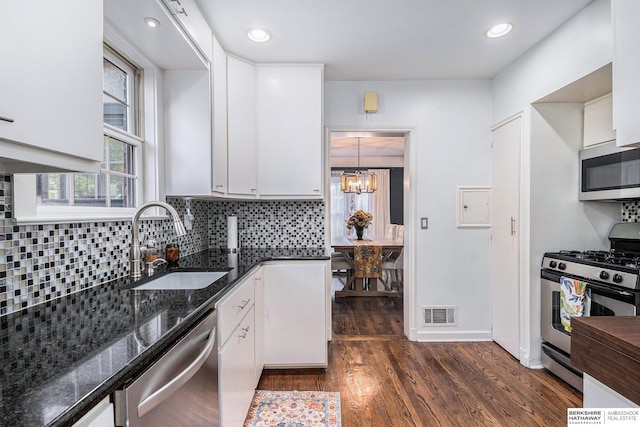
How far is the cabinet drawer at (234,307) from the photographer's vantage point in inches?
55.6

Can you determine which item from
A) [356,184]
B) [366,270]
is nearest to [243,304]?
[366,270]

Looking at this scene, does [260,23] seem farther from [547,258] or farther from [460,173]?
[547,258]

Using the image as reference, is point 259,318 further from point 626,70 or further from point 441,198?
point 626,70

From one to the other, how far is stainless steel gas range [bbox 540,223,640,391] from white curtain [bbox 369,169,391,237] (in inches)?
194

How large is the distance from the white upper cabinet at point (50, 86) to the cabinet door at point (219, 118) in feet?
4.09

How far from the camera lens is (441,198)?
2990 millimetres

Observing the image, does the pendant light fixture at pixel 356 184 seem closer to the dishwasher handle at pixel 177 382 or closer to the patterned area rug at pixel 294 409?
the patterned area rug at pixel 294 409

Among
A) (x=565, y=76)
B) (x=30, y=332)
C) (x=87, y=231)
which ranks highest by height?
(x=565, y=76)

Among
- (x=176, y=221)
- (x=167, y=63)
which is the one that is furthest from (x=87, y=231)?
(x=167, y=63)

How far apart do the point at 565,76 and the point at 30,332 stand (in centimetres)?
291

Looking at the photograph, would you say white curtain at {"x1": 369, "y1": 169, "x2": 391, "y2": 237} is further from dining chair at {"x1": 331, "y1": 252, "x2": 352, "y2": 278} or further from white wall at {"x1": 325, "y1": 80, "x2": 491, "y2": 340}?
white wall at {"x1": 325, "y1": 80, "x2": 491, "y2": 340}

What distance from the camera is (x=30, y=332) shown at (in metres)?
0.91

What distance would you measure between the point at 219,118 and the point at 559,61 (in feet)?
7.54

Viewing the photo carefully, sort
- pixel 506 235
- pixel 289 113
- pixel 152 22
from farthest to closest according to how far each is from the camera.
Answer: pixel 506 235 < pixel 289 113 < pixel 152 22
